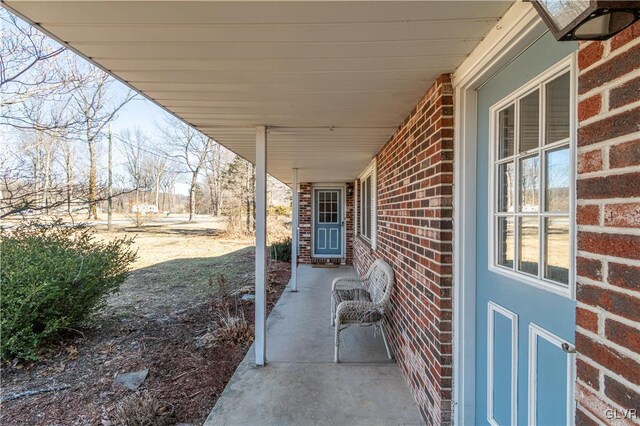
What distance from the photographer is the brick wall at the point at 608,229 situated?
79 cm

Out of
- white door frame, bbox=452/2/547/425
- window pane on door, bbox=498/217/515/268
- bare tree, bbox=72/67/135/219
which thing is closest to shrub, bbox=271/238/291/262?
bare tree, bbox=72/67/135/219

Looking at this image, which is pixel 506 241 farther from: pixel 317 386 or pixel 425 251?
pixel 317 386

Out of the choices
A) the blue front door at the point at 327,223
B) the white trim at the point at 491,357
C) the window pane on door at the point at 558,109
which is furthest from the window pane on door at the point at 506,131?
the blue front door at the point at 327,223

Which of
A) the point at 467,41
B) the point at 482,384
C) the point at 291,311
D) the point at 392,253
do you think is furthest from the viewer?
the point at 291,311

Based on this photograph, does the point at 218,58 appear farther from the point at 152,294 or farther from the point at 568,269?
the point at 152,294

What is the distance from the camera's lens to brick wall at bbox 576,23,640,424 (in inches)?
31.0

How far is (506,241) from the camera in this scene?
1635mm

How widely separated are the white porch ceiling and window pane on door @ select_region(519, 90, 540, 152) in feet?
1.20

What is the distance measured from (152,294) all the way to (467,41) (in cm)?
632

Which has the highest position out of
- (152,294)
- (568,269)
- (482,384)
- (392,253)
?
(568,269)

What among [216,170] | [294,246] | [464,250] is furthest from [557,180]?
[216,170]

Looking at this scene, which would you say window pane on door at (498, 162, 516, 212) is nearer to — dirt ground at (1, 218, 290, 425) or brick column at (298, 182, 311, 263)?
dirt ground at (1, 218, 290, 425)

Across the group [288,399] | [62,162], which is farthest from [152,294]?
[288,399]

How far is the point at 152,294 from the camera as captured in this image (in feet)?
19.6
